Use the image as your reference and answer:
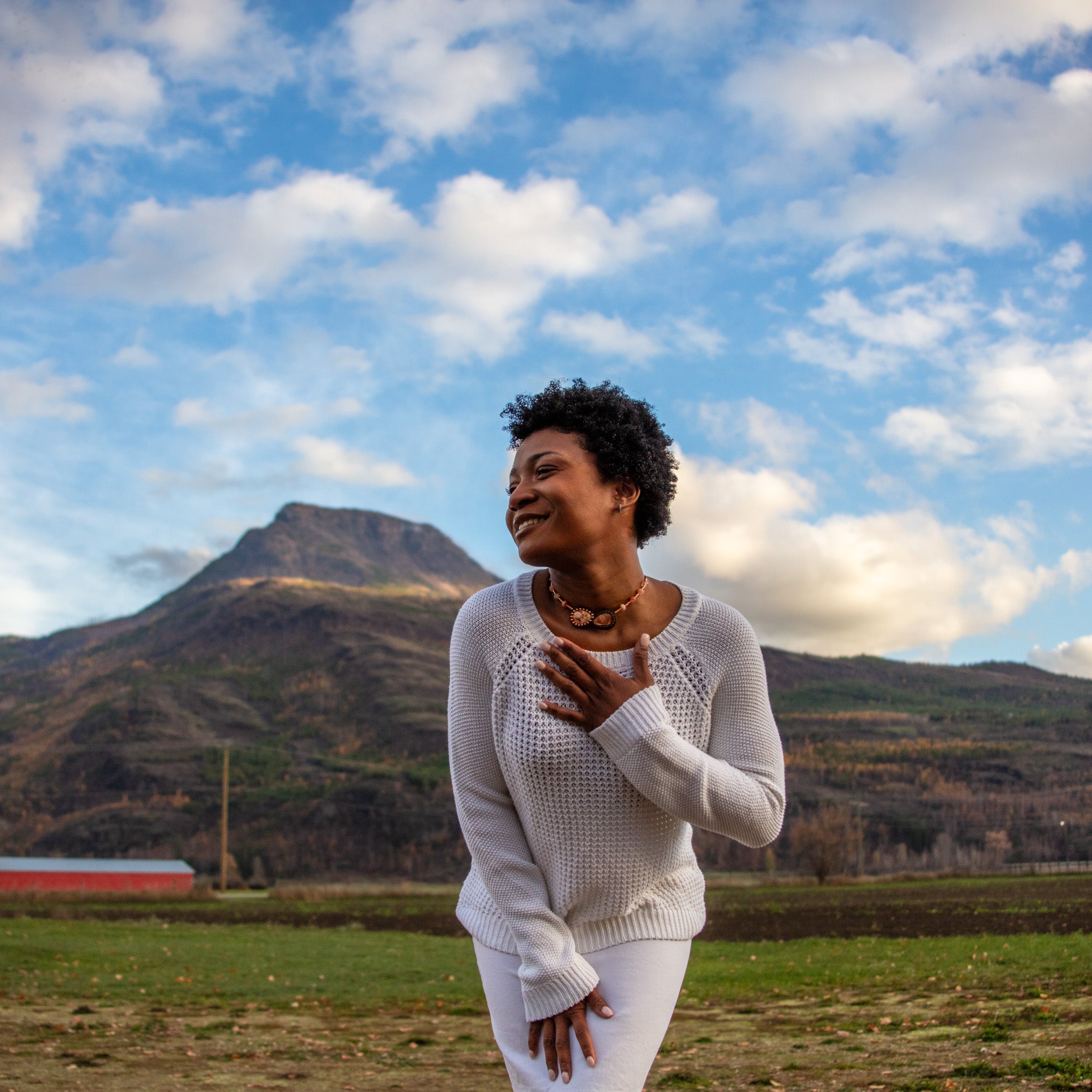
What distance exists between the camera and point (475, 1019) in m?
11.6

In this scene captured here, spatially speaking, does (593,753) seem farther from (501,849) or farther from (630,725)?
(501,849)

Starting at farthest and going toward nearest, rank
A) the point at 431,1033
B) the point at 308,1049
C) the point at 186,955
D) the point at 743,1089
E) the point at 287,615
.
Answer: the point at 287,615, the point at 186,955, the point at 431,1033, the point at 308,1049, the point at 743,1089

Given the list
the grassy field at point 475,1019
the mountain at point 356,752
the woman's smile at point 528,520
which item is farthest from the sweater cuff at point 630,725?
the mountain at point 356,752

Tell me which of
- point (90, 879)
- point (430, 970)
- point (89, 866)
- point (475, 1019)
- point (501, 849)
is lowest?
point (90, 879)

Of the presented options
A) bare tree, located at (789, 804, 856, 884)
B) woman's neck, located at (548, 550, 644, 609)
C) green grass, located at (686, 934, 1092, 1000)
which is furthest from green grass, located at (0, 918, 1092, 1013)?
bare tree, located at (789, 804, 856, 884)

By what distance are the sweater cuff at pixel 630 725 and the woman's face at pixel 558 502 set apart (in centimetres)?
40

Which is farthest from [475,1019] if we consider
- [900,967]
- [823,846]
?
[823,846]

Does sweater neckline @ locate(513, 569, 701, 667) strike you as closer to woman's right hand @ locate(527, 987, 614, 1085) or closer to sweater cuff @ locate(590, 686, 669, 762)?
sweater cuff @ locate(590, 686, 669, 762)

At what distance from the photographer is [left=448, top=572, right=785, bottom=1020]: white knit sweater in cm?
236

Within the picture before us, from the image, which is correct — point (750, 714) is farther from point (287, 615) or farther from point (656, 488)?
point (287, 615)

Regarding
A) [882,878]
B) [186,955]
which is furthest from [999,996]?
[882,878]

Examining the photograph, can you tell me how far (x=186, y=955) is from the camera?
19.1 m

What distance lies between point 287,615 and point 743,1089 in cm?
19146

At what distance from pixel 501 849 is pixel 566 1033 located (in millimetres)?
419
